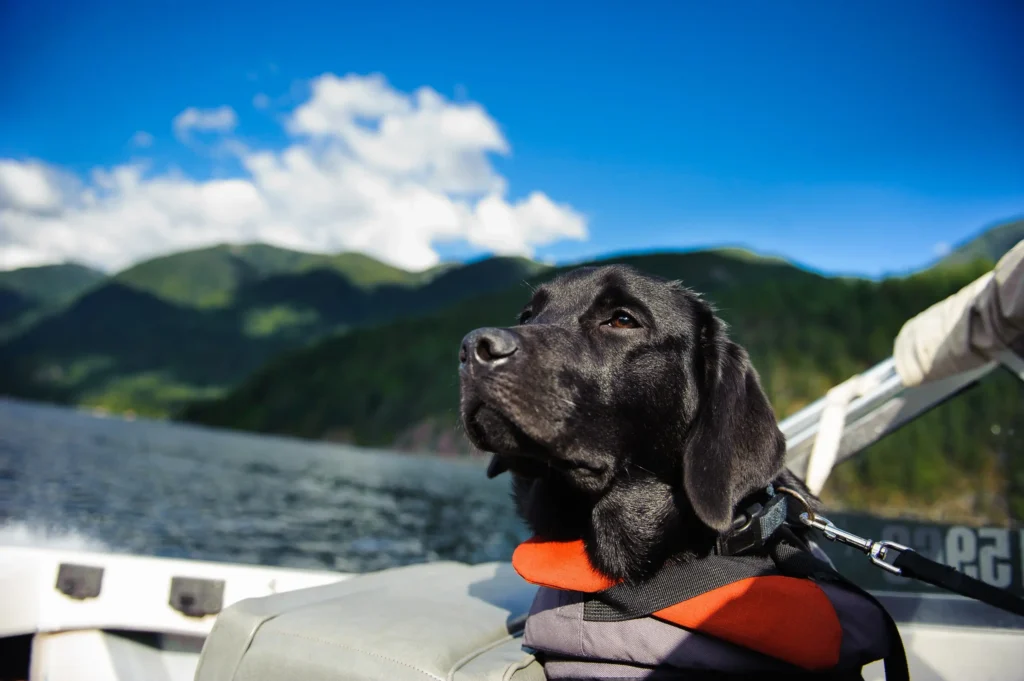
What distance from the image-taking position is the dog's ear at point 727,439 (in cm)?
254

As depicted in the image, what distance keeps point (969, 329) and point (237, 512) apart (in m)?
30.4

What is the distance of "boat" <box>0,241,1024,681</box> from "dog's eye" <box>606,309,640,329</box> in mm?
1432

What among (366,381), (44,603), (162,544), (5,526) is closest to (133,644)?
(44,603)

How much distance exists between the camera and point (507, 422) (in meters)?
2.56

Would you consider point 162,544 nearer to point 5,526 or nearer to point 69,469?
point 5,526

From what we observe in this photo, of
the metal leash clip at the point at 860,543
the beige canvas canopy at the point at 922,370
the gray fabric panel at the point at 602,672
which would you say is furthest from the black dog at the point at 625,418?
the beige canvas canopy at the point at 922,370

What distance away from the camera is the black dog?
2.56 meters

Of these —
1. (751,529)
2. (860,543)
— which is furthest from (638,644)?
(860,543)

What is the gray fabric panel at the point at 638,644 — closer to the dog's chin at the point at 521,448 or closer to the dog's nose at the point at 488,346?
the dog's chin at the point at 521,448

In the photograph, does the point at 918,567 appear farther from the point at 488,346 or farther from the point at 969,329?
the point at 488,346

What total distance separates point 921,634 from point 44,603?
503 cm

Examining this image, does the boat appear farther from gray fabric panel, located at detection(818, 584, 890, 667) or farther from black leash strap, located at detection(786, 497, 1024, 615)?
gray fabric panel, located at detection(818, 584, 890, 667)

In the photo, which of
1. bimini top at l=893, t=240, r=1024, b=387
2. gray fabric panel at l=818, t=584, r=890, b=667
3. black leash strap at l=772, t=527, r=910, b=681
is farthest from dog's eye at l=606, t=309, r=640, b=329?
bimini top at l=893, t=240, r=1024, b=387

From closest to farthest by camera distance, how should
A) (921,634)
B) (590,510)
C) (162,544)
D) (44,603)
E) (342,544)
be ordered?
1. (590,510)
2. (921,634)
3. (44,603)
4. (162,544)
5. (342,544)
